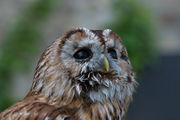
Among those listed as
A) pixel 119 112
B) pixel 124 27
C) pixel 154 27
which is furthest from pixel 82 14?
pixel 119 112

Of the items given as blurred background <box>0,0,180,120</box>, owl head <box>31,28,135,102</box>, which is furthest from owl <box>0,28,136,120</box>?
blurred background <box>0,0,180,120</box>

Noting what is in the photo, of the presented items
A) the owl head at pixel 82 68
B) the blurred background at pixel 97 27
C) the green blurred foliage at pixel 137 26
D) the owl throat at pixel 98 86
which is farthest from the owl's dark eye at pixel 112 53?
the green blurred foliage at pixel 137 26

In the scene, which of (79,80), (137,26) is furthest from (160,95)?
(79,80)

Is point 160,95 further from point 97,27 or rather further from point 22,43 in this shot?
point 22,43

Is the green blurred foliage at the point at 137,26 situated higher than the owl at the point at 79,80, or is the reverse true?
the green blurred foliage at the point at 137,26

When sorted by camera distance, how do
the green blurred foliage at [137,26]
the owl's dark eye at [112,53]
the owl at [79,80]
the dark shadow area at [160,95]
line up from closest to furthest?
the owl at [79,80] → the owl's dark eye at [112,53] → the dark shadow area at [160,95] → the green blurred foliage at [137,26]

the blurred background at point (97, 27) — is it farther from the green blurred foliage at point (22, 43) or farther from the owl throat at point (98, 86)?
the owl throat at point (98, 86)

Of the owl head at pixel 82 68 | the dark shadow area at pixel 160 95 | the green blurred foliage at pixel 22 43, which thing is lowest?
the dark shadow area at pixel 160 95

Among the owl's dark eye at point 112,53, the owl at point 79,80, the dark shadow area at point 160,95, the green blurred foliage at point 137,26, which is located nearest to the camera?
the owl at point 79,80

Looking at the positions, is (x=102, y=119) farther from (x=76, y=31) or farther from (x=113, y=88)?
(x=76, y=31)
